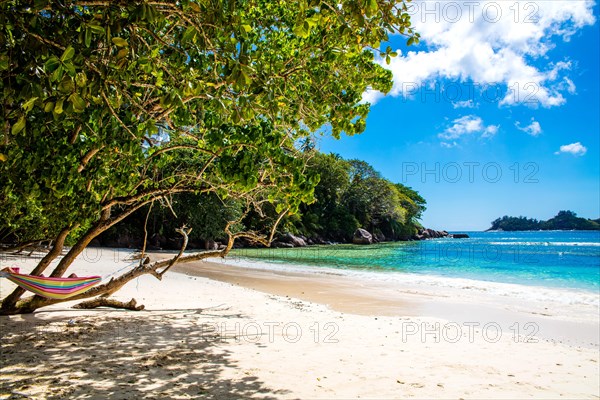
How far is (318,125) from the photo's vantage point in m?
5.62

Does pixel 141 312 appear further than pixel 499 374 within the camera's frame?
Yes

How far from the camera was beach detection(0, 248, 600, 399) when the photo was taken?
4.16 metres

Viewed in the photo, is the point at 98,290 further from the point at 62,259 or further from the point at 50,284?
the point at 50,284

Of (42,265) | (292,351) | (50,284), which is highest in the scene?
(42,265)

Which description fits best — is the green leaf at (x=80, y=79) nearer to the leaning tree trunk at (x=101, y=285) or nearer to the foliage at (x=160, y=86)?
the foliage at (x=160, y=86)

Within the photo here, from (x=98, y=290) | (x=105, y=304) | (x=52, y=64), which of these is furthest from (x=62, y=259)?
(x=52, y=64)

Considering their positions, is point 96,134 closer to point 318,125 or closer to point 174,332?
point 318,125

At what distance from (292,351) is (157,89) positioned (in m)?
3.86

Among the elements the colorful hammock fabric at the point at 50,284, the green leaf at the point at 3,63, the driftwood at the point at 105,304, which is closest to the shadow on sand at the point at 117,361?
the colorful hammock fabric at the point at 50,284

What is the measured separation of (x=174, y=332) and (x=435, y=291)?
10.0 meters

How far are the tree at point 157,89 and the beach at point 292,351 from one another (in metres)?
1.31

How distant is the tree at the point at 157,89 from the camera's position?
2449 mm

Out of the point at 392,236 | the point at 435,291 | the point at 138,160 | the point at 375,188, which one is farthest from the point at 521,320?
the point at 392,236

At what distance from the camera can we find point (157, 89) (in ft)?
16.2
